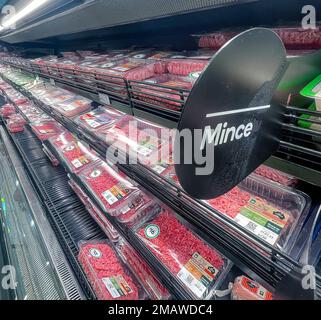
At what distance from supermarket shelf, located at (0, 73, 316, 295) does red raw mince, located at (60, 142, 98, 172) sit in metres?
0.90

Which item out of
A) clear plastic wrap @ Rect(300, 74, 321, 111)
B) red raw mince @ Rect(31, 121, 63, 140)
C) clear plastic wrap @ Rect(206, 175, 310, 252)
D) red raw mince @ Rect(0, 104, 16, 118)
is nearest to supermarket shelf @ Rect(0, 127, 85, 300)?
red raw mince @ Rect(31, 121, 63, 140)

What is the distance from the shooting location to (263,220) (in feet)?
2.61

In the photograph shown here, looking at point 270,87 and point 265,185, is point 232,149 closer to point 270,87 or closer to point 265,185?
point 270,87

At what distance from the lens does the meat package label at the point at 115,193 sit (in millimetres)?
1436

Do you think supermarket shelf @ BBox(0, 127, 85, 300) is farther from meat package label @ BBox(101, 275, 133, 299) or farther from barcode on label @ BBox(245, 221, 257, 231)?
barcode on label @ BBox(245, 221, 257, 231)

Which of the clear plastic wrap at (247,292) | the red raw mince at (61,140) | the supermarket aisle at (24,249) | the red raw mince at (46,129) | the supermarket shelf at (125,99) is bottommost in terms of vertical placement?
the supermarket aisle at (24,249)

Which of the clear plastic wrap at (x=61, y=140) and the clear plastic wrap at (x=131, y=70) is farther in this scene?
the clear plastic wrap at (x=61, y=140)

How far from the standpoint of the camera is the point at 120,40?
210 centimetres

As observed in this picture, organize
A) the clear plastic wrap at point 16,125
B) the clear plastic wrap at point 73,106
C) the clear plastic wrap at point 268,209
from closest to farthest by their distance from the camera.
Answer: the clear plastic wrap at point 268,209, the clear plastic wrap at point 73,106, the clear plastic wrap at point 16,125

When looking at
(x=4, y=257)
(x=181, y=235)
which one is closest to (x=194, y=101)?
(x=181, y=235)

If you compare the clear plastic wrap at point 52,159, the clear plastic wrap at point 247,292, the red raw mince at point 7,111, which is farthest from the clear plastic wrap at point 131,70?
the red raw mince at point 7,111

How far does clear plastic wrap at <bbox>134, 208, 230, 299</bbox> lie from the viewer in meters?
0.92

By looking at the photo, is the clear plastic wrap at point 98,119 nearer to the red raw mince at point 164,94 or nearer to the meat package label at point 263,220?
the red raw mince at point 164,94

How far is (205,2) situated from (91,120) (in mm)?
1269
